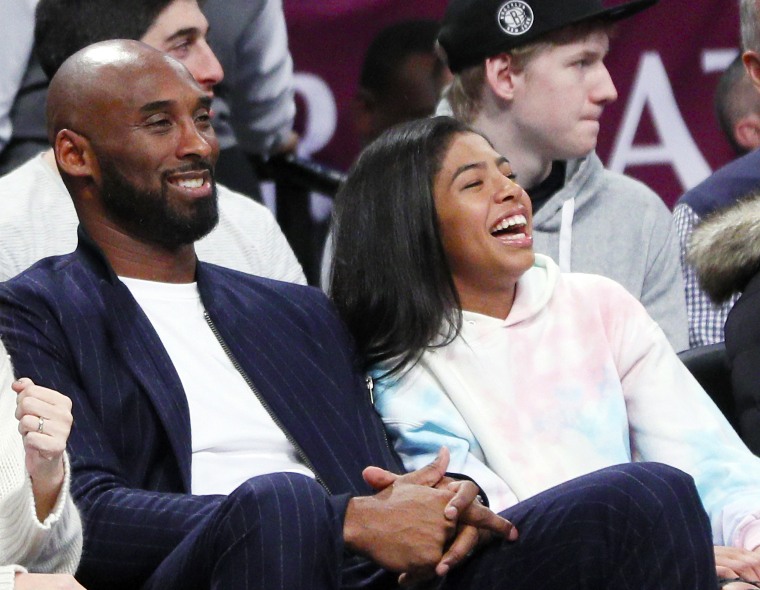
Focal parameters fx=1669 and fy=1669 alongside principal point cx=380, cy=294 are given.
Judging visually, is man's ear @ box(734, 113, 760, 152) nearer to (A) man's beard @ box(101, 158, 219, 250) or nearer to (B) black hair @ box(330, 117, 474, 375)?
(B) black hair @ box(330, 117, 474, 375)

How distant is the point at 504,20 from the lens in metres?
3.65

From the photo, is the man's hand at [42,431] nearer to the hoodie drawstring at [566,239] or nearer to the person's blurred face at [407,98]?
the hoodie drawstring at [566,239]

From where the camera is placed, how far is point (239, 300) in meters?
2.85

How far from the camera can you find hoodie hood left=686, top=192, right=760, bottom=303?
301cm

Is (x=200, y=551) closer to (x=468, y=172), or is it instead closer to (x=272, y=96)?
(x=468, y=172)

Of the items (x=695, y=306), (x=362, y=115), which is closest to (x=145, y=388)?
(x=695, y=306)

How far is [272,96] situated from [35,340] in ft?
5.70

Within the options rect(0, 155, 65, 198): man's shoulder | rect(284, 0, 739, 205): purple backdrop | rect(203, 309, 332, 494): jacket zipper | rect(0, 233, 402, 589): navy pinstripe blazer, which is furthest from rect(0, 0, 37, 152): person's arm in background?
rect(203, 309, 332, 494): jacket zipper

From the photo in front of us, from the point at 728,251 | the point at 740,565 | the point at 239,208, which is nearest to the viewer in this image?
the point at 740,565

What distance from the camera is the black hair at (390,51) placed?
430 cm

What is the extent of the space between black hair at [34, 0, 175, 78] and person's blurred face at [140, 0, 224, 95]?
2cm

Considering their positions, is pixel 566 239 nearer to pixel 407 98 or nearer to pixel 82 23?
pixel 407 98

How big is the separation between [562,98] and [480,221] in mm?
866

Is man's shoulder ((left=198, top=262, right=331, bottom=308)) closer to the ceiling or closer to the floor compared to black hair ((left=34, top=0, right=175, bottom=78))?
closer to the floor
